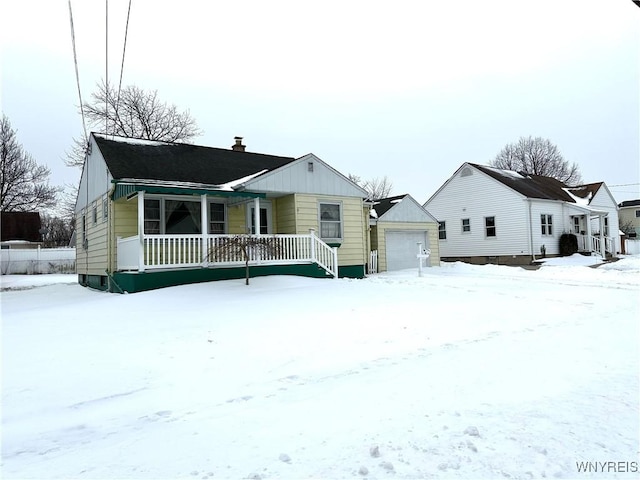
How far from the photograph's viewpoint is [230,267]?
493 inches

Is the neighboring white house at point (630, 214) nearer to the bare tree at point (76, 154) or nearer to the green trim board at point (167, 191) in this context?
the green trim board at point (167, 191)

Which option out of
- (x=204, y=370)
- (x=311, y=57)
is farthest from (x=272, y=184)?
(x=204, y=370)

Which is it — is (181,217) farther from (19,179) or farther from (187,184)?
(19,179)

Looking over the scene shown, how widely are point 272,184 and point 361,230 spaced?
4.12 meters

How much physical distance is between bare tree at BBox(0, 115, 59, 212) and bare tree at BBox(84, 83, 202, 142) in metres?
11.0

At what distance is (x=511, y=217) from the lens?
80.8ft

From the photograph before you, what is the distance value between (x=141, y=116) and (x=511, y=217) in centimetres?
2689

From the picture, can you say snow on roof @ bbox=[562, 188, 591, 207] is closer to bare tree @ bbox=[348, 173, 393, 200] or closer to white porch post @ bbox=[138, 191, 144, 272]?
white porch post @ bbox=[138, 191, 144, 272]

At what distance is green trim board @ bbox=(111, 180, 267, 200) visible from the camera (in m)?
10.9

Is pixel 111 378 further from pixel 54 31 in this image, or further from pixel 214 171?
pixel 214 171

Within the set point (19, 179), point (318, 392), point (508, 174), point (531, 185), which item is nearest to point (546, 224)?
point (531, 185)

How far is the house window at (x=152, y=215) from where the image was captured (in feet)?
41.0

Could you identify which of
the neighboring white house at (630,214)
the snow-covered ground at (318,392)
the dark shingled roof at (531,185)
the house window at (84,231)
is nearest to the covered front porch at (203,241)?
the snow-covered ground at (318,392)

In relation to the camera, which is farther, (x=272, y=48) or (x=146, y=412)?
(x=272, y=48)
